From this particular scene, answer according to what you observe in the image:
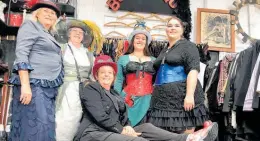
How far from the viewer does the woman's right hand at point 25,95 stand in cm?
217

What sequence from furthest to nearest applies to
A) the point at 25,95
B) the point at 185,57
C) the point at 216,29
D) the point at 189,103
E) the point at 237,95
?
the point at 216,29 → the point at 237,95 → the point at 185,57 → the point at 189,103 → the point at 25,95

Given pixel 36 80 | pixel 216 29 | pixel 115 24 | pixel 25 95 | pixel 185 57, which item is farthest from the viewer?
pixel 216 29

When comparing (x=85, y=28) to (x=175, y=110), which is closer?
(x=175, y=110)

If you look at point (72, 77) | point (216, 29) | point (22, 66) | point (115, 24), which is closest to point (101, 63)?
point (72, 77)

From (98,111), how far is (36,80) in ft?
1.54

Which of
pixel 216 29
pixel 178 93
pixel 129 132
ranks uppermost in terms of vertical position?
pixel 216 29

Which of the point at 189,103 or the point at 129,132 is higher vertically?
the point at 189,103

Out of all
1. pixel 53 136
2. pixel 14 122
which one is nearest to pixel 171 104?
pixel 53 136

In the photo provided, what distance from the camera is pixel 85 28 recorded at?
9.54 ft

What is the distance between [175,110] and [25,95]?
3.65 feet

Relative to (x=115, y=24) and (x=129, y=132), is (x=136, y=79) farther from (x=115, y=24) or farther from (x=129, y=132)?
(x=115, y=24)

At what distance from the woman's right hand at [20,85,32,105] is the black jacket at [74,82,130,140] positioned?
16.0 inches

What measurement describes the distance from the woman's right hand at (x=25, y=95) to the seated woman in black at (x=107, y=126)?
1.33 feet

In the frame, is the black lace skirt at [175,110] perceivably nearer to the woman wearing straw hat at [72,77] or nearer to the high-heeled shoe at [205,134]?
the high-heeled shoe at [205,134]
